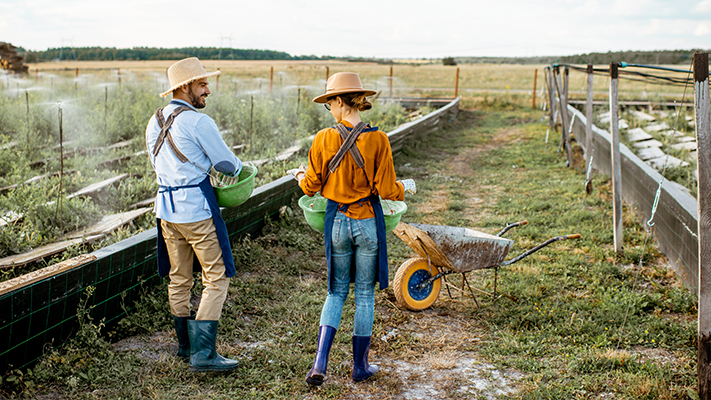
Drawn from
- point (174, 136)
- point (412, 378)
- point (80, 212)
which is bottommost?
point (412, 378)

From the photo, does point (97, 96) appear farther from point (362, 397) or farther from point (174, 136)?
point (362, 397)

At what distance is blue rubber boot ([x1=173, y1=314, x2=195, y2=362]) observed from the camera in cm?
361

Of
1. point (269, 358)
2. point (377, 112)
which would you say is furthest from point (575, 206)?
point (377, 112)

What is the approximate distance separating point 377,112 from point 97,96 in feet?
25.1

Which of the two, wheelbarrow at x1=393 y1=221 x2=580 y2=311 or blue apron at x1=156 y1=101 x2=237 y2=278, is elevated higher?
blue apron at x1=156 y1=101 x2=237 y2=278

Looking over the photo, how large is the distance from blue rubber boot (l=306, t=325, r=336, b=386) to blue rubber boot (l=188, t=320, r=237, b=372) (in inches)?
27.0

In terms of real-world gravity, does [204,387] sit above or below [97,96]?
below

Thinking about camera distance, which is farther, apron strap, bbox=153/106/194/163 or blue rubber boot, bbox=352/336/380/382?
blue rubber boot, bbox=352/336/380/382

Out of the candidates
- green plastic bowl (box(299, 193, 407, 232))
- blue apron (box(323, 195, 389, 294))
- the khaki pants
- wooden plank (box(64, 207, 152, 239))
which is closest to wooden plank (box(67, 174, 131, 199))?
wooden plank (box(64, 207, 152, 239))

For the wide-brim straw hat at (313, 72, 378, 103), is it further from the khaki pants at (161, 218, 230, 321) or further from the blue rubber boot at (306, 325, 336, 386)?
the blue rubber boot at (306, 325, 336, 386)

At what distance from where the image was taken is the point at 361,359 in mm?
→ 3465

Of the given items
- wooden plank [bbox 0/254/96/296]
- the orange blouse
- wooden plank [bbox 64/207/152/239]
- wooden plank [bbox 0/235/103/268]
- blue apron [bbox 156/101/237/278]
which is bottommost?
wooden plank [bbox 0/235/103/268]

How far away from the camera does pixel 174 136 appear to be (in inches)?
129

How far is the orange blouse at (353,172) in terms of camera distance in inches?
125
